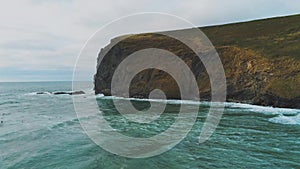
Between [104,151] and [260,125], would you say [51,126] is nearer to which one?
[104,151]

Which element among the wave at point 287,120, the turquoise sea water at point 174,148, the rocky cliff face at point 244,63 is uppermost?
the rocky cliff face at point 244,63

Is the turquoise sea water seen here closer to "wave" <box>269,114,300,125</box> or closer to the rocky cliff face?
"wave" <box>269,114,300,125</box>

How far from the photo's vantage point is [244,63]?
189ft

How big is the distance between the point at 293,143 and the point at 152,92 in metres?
47.8

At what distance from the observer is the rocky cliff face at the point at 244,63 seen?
48.4 m

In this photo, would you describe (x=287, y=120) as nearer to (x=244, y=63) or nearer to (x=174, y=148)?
(x=174, y=148)

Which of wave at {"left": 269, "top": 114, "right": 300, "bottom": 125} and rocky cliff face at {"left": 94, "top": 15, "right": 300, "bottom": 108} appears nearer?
wave at {"left": 269, "top": 114, "right": 300, "bottom": 125}

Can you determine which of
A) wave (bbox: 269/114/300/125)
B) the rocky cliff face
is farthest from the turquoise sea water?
the rocky cliff face

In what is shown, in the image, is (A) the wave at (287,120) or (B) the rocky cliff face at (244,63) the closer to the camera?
(A) the wave at (287,120)

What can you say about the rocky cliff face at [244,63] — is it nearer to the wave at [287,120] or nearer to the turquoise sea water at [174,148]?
the wave at [287,120]

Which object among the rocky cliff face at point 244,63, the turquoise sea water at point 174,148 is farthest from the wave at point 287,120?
the rocky cliff face at point 244,63

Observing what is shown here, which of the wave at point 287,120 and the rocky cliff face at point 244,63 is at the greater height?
the rocky cliff face at point 244,63

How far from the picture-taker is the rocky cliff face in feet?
159

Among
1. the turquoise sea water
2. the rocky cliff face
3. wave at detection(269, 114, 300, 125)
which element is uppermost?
the rocky cliff face
